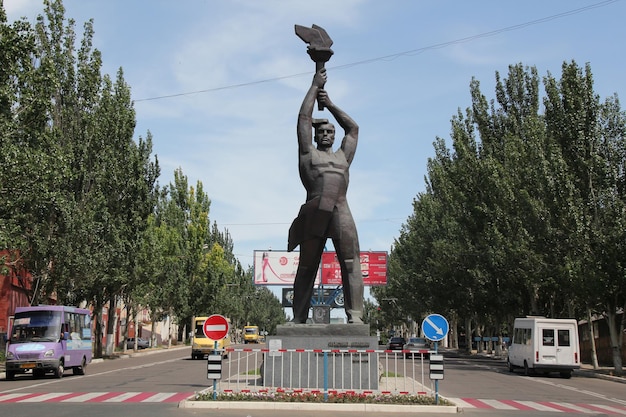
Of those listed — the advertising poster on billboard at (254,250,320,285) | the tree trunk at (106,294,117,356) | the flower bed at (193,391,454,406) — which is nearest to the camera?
the flower bed at (193,391,454,406)

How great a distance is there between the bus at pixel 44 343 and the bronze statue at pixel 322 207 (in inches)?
435

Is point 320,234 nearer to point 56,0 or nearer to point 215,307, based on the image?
point 56,0

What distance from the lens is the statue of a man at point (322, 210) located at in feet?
53.6

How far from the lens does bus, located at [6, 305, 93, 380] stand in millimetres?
23281

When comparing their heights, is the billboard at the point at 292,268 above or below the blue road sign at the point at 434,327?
above

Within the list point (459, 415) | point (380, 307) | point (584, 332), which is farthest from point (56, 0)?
point (380, 307)

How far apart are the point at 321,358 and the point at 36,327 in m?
13.2

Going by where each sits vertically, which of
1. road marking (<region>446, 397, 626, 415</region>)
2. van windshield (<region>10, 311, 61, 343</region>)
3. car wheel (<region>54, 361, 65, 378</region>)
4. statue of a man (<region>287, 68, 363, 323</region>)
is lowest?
road marking (<region>446, 397, 626, 415</region>)

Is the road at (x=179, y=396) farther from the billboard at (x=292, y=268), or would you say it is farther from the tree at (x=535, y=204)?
the billboard at (x=292, y=268)

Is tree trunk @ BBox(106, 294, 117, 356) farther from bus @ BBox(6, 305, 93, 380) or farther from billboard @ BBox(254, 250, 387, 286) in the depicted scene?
bus @ BBox(6, 305, 93, 380)

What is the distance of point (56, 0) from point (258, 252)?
996 inches

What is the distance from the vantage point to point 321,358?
614 inches

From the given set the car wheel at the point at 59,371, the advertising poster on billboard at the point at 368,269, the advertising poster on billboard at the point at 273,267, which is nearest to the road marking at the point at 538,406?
the car wheel at the point at 59,371

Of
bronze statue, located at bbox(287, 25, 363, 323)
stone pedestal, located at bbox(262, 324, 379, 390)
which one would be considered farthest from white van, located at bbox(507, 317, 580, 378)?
stone pedestal, located at bbox(262, 324, 379, 390)
